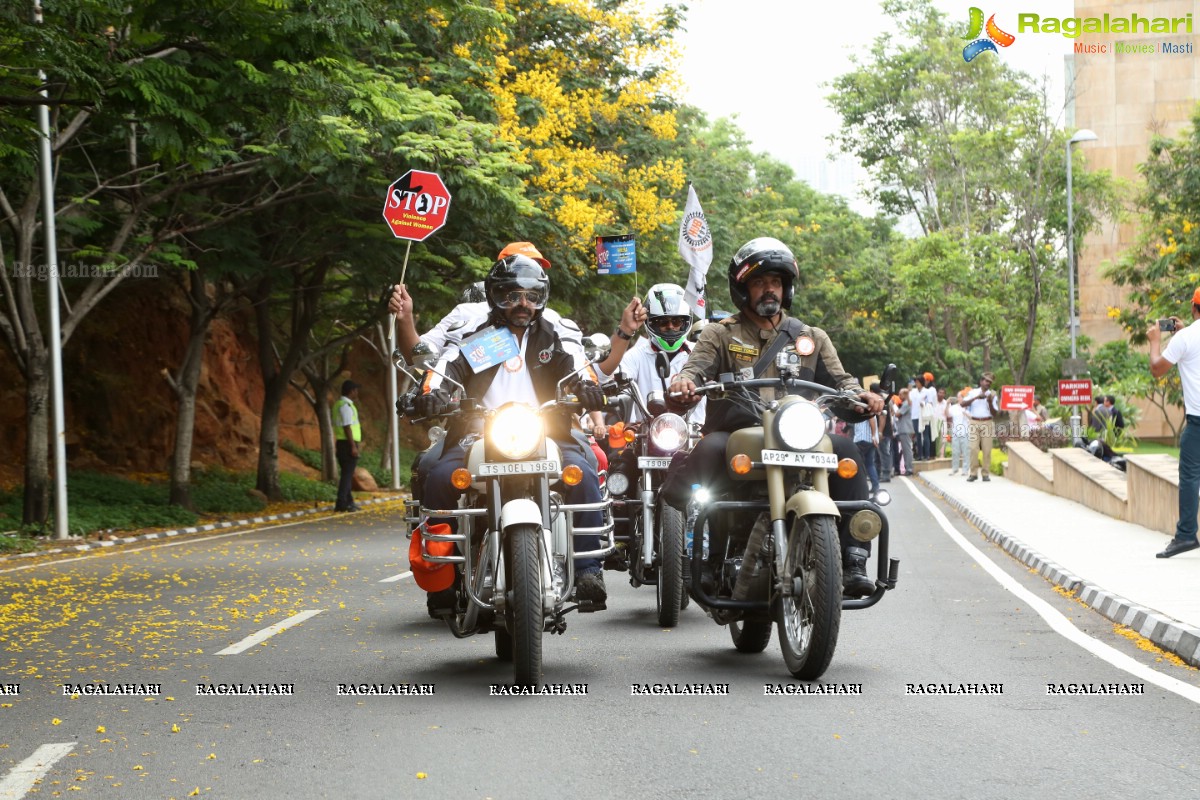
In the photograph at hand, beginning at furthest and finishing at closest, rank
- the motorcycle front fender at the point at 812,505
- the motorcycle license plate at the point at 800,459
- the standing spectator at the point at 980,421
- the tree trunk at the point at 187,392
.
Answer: the standing spectator at the point at 980,421, the tree trunk at the point at 187,392, the motorcycle license plate at the point at 800,459, the motorcycle front fender at the point at 812,505

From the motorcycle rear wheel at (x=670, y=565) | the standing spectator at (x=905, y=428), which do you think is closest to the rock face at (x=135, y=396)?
the standing spectator at (x=905, y=428)

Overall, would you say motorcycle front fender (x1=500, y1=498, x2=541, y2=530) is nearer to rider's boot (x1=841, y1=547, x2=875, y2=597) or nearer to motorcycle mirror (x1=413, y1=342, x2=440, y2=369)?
motorcycle mirror (x1=413, y1=342, x2=440, y2=369)

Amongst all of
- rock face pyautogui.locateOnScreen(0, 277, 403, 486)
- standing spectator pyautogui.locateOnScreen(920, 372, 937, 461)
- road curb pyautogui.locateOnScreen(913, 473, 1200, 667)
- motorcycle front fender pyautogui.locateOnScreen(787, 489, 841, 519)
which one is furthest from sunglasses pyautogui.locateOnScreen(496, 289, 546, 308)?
standing spectator pyautogui.locateOnScreen(920, 372, 937, 461)

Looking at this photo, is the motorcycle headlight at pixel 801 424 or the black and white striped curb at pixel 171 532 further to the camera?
the black and white striped curb at pixel 171 532

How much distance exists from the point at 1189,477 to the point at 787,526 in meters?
6.54

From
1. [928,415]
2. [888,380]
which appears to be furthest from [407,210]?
[928,415]

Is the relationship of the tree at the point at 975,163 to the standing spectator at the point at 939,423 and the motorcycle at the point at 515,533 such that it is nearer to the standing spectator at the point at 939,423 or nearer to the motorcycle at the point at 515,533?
the standing spectator at the point at 939,423

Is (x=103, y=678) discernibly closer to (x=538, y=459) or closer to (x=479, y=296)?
(x=538, y=459)

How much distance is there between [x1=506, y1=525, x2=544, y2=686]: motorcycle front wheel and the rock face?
2309 centimetres

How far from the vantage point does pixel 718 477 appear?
24.7ft

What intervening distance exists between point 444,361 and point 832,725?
2789 mm

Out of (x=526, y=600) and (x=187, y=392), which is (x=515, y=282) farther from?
(x=187, y=392)

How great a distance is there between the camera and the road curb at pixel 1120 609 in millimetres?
8227

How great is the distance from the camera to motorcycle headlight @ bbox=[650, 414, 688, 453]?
9117 mm
